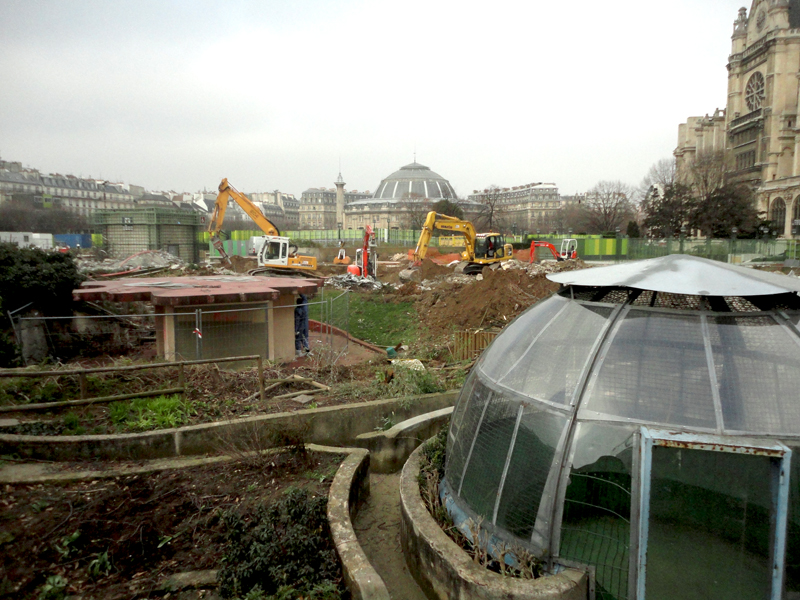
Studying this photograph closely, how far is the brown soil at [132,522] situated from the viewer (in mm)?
4484

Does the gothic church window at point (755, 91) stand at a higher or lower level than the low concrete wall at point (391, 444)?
higher

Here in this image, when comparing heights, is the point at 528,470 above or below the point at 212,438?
above

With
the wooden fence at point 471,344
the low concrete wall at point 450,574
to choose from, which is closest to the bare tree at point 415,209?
the wooden fence at point 471,344

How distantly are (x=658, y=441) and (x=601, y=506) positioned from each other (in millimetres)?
654

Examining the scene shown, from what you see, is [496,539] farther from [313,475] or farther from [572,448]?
[313,475]

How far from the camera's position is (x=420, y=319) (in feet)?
69.3

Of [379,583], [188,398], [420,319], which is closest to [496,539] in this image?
[379,583]

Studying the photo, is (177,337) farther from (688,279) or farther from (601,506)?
(688,279)

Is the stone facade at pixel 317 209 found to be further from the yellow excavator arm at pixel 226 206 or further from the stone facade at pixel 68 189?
the yellow excavator arm at pixel 226 206

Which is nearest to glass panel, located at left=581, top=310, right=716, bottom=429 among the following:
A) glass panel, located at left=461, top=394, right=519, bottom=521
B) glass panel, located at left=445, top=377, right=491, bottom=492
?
glass panel, located at left=461, top=394, right=519, bottom=521

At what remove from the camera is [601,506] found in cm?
368

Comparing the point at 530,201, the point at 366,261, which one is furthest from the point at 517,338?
the point at 530,201

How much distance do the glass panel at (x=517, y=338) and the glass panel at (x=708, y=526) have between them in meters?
1.54

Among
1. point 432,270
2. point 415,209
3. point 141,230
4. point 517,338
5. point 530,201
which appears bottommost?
point 432,270
